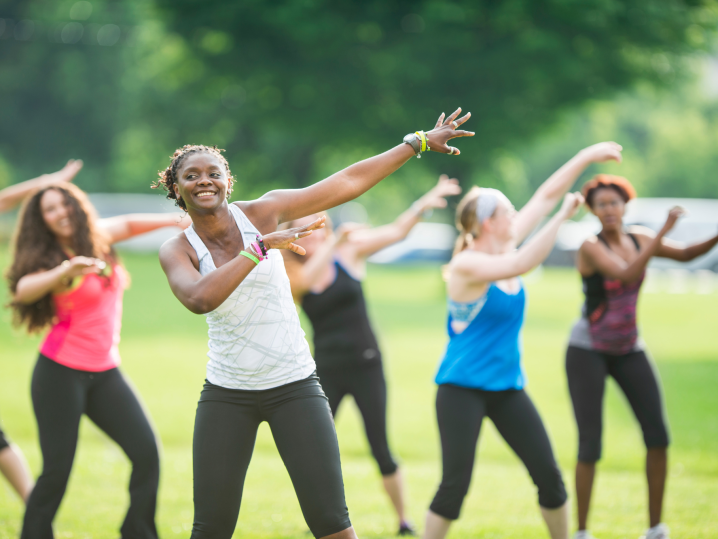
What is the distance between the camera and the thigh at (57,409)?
486cm

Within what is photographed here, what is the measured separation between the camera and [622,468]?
926cm

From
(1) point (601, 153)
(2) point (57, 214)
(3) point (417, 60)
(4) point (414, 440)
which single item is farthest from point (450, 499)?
(3) point (417, 60)

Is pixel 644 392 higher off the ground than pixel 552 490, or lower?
higher

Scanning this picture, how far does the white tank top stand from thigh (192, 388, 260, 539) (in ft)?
0.47

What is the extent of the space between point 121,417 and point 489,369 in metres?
2.41

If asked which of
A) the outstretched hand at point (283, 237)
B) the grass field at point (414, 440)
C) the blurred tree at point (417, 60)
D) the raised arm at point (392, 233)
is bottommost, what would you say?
the grass field at point (414, 440)

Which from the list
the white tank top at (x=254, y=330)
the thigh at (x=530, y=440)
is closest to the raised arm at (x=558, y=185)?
the thigh at (x=530, y=440)

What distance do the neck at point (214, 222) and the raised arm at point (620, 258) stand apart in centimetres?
293

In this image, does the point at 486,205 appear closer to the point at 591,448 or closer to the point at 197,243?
the point at 591,448

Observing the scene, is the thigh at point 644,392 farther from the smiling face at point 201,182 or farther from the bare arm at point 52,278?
the bare arm at point 52,278

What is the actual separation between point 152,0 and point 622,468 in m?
20.2

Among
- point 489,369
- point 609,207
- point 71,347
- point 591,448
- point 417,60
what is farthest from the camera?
point 417,60

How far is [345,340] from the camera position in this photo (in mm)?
6031

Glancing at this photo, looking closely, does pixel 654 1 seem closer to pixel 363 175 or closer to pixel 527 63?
pixel 527 63
